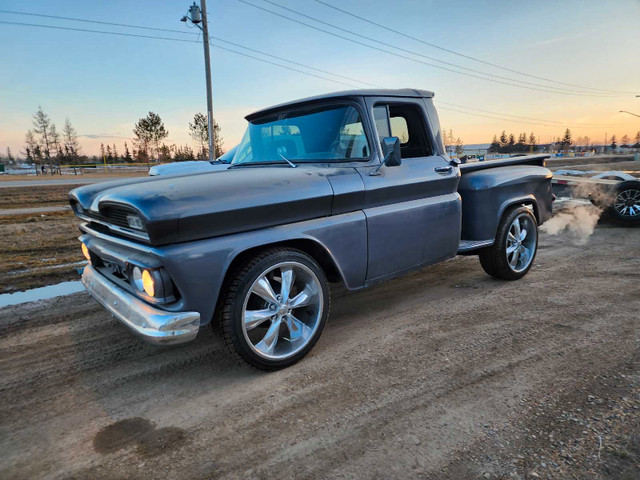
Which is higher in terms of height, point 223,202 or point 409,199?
point 223,202

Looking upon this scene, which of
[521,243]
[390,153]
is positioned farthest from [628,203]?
[390,153]

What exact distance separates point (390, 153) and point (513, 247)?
2225mm

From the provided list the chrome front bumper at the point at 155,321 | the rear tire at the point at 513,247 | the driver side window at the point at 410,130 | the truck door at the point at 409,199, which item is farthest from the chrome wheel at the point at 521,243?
the chrome front bumper at the point at 155,321

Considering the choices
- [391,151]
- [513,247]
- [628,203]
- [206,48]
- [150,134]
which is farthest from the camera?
[150,134]

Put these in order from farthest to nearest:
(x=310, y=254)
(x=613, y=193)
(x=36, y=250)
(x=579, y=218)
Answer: (x=579, y=218)
(x=613, y=193)
(x=36, y=250)
(x=310, y=254)

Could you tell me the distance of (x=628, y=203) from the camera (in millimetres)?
7242

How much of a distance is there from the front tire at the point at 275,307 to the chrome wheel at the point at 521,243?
8.57 feet

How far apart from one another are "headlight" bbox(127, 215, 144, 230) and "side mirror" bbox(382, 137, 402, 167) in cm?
186

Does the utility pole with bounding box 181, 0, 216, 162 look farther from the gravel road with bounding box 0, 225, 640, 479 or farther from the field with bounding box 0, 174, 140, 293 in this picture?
the gravel road with bounding box 0, 225, 640, 479

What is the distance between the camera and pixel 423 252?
11.2 feet

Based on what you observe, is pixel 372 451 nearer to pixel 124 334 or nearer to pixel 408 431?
pixel 408 431

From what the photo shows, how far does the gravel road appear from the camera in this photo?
6.03 ft

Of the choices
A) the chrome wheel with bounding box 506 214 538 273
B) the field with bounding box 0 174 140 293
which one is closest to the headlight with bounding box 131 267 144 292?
the field with bounding box 0 174 140 293

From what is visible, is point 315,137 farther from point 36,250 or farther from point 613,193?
point 613,193
